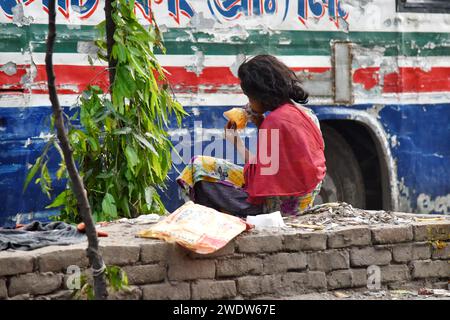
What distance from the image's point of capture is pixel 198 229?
4.88m

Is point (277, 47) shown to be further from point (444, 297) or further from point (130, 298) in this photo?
point (130, 298)

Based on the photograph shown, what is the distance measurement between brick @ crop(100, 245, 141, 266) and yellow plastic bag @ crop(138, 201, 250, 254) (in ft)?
0.64

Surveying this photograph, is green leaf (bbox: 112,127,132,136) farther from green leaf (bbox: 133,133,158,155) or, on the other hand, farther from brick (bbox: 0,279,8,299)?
brick (bbox: 0,279,8,299)

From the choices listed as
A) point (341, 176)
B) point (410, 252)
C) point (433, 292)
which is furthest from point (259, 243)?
point (341, 176)

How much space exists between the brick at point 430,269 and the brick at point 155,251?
1.43 meters

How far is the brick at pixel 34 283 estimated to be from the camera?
4422 millimetres

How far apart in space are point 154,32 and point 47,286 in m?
2.17

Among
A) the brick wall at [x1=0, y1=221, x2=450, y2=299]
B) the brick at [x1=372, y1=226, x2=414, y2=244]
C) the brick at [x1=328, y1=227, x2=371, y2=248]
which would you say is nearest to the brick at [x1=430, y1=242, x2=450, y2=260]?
the brick wall at [x1=0, y1=221, x2=450, y2=299]

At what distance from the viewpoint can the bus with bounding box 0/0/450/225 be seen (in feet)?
20.9

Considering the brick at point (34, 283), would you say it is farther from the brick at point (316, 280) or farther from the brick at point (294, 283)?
the brick at point (316, 280)

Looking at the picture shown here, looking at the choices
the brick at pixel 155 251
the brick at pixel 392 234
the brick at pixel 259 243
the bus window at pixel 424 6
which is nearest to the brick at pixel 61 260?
the brick at pixel 155 251

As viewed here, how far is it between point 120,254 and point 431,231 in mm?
1771
